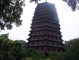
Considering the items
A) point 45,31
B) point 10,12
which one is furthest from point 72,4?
point 45,31

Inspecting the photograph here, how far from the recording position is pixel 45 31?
4919 cm

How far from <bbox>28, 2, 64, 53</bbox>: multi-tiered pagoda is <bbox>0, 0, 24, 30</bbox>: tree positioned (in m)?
35.0

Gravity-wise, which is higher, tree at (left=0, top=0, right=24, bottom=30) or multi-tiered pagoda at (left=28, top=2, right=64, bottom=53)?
multi-tiered pagoda at (left=28, top=2, right=64, bottom=53)

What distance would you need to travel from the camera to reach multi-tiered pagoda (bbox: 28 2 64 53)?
47.9 metres

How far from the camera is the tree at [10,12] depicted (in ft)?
34.4

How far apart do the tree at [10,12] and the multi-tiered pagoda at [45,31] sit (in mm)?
34956

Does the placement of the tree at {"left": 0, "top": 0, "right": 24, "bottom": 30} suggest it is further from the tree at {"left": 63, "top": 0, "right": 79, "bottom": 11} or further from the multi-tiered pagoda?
the multi-tiered pagoda

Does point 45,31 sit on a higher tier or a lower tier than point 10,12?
higher

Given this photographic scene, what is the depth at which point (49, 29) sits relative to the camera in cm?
4981

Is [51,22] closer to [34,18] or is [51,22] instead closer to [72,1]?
[34,18]

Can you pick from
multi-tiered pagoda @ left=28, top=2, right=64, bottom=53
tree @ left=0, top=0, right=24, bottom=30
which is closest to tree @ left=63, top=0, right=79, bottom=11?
tree @ left=0, top=0, right=24, bottom=30

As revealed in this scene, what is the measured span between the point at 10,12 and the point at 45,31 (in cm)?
3825

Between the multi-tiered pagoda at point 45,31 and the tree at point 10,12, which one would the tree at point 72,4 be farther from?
the multi-tiered pagoda at point 45,31

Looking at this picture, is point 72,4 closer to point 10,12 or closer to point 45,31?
point 10,12
